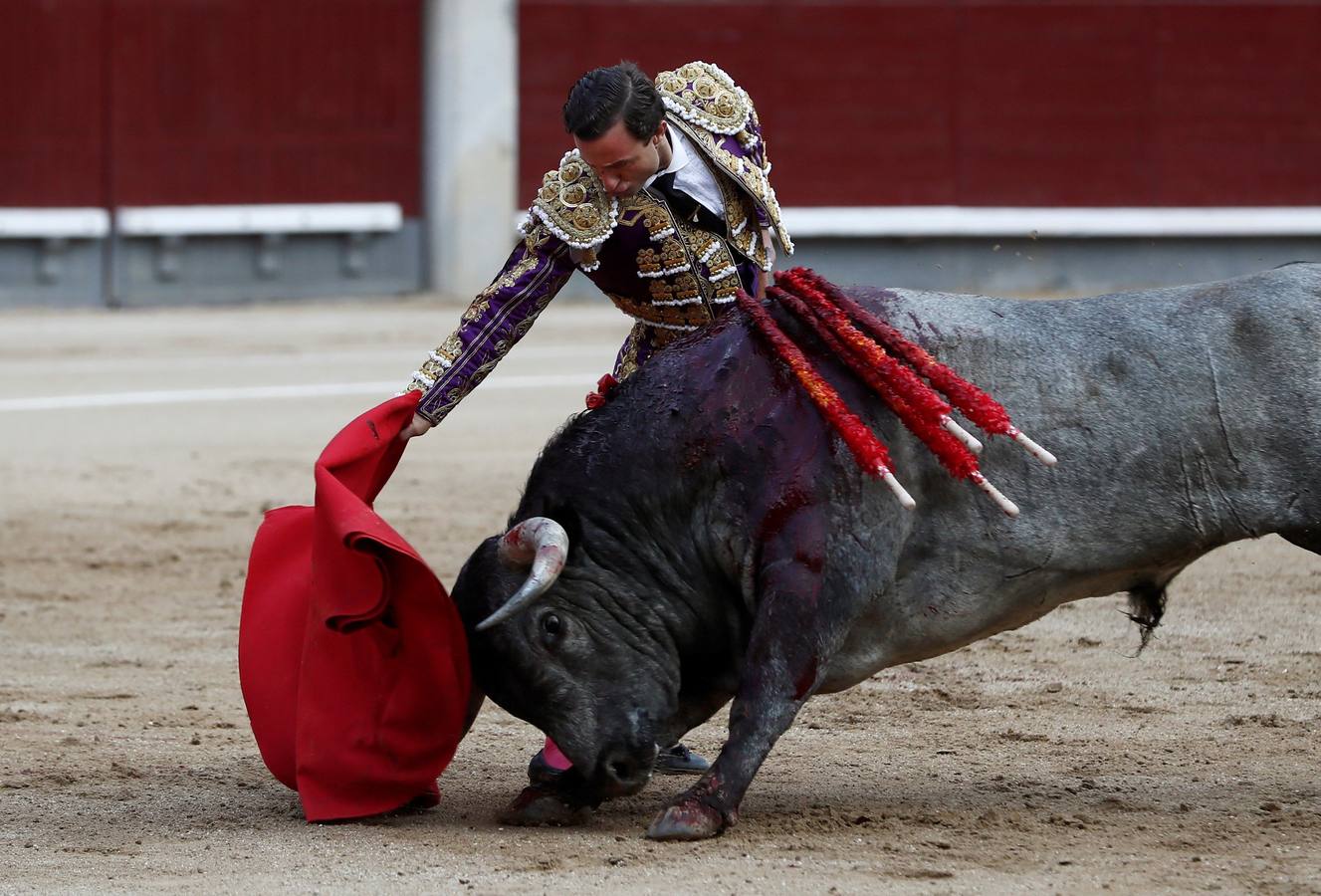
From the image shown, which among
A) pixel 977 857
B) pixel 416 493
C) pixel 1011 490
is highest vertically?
pixel 1011 490

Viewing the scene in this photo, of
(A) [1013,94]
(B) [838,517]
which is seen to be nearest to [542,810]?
(B) [838,517]

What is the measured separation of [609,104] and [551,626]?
2.58 ft

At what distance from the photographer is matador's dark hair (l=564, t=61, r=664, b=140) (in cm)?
308

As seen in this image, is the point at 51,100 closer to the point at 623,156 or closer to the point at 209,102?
the point at 209,102

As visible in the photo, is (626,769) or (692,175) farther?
(692,175)

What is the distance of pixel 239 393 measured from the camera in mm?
8188

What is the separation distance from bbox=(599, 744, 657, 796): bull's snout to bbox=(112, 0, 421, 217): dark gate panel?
832 cm

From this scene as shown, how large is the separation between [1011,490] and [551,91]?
869cm

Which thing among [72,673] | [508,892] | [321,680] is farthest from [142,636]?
[508,892]

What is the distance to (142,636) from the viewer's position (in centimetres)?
468

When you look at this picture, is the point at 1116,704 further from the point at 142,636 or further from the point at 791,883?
the point at 142,636

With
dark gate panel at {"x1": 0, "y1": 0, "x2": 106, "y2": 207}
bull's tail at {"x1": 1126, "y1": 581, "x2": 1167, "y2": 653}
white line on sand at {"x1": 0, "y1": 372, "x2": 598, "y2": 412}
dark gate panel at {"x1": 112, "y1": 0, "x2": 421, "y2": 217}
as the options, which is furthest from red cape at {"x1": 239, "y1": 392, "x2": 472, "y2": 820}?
dark gate panel at {"x1": 112, "y1": 0, "x2": 421, "y2": 217}

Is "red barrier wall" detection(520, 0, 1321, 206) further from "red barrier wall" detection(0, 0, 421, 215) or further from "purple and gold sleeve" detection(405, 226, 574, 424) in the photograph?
"purple and gold sleeve" detection(405, 226, 574, 424)

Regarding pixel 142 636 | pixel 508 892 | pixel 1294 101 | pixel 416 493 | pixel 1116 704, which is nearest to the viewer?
pixel 508 892
